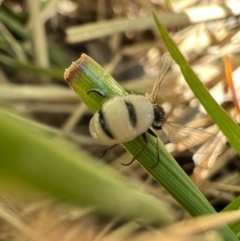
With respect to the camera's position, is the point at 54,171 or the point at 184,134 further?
the point at 184,134

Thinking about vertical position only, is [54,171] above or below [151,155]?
below

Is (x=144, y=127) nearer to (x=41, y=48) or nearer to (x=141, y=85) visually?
(x=141, y=85)

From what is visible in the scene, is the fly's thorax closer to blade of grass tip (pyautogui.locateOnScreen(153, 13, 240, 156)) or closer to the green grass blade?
blade of grass tip (pyautogui.locateOnScreen(153, 13, 240, 156))

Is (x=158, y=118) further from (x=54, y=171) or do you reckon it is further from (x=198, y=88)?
(x=54, y=171)

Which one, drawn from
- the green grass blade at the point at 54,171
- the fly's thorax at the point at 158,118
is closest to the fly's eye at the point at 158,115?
the fly's thorax at the point at 158,118

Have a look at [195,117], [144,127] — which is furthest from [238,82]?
[144,127]

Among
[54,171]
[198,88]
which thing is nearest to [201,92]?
[198,88]

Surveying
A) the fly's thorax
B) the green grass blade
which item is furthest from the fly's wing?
the green grass blade
